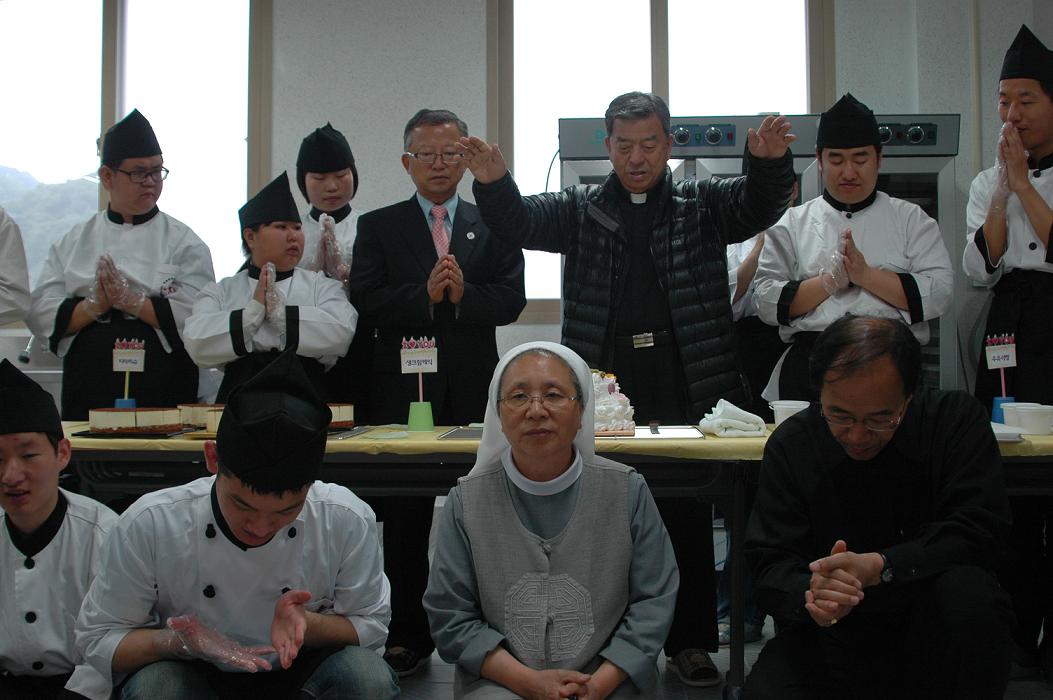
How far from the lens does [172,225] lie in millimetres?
3680

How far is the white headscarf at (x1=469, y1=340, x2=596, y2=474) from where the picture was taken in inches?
83.5

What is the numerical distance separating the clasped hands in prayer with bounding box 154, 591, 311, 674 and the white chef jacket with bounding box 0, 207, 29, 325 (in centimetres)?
222

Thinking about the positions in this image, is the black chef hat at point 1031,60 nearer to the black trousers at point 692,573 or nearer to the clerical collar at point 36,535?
the black trousers at point 692,573

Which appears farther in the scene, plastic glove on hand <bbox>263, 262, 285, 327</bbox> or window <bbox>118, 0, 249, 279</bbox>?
window <bbox>118, 0, 249, 279</bbox>

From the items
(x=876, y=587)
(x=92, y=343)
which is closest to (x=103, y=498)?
(x=92, y=343)

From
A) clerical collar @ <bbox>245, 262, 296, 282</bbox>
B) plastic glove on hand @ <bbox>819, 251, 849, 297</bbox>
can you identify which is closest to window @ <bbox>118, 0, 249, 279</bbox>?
clerical collar @ <bbox>245, 262, 296, 282</bbox>

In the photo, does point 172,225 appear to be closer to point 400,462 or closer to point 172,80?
point 400,462

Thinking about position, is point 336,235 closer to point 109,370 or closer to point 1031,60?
point 109,370

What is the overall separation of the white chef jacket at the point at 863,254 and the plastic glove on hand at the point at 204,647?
2.15 metres

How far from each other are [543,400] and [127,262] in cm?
226

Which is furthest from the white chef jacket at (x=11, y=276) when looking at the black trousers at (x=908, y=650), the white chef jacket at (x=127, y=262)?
the black trousers at (x=908, y=650)

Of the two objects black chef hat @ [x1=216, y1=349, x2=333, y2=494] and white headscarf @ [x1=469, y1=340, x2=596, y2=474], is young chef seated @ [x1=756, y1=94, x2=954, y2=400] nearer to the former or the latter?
white headscarf @ [x1=469, y1=340, x2=596, y2=474]

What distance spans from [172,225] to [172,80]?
2945 millimetres

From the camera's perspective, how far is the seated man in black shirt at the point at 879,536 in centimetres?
188
